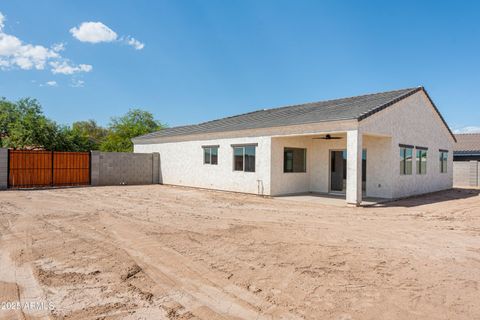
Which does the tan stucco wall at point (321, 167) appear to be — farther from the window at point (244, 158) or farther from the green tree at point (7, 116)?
the green tree at point (7, 116)

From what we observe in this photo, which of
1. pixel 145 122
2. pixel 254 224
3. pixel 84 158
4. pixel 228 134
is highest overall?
pixel 145 122

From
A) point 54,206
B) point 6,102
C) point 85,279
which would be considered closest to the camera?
point 85,279

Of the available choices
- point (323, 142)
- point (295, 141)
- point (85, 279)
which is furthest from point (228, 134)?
point (85, 279)

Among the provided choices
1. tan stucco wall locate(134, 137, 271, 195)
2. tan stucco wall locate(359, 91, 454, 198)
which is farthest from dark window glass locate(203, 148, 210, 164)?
tan stucco wall locate(359, 91, 454, 198)

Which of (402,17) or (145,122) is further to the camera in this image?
(145,122)

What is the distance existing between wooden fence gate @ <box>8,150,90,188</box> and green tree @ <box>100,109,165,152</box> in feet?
60.3

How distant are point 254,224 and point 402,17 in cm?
1150

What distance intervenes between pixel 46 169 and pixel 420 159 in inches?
743

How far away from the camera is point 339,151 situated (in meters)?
14.1

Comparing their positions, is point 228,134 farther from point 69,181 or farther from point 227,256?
point 227,256

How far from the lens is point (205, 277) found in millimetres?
4062

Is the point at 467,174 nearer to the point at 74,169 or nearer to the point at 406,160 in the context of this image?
the point at 406,160

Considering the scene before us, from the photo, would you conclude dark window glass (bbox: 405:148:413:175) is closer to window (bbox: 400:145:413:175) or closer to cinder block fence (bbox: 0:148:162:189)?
window (bbox: 400:145:413:175)

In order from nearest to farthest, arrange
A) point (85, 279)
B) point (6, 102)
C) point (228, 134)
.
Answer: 1. point (85, 279)
2. point (228, 134)
3. point (6, 102)
